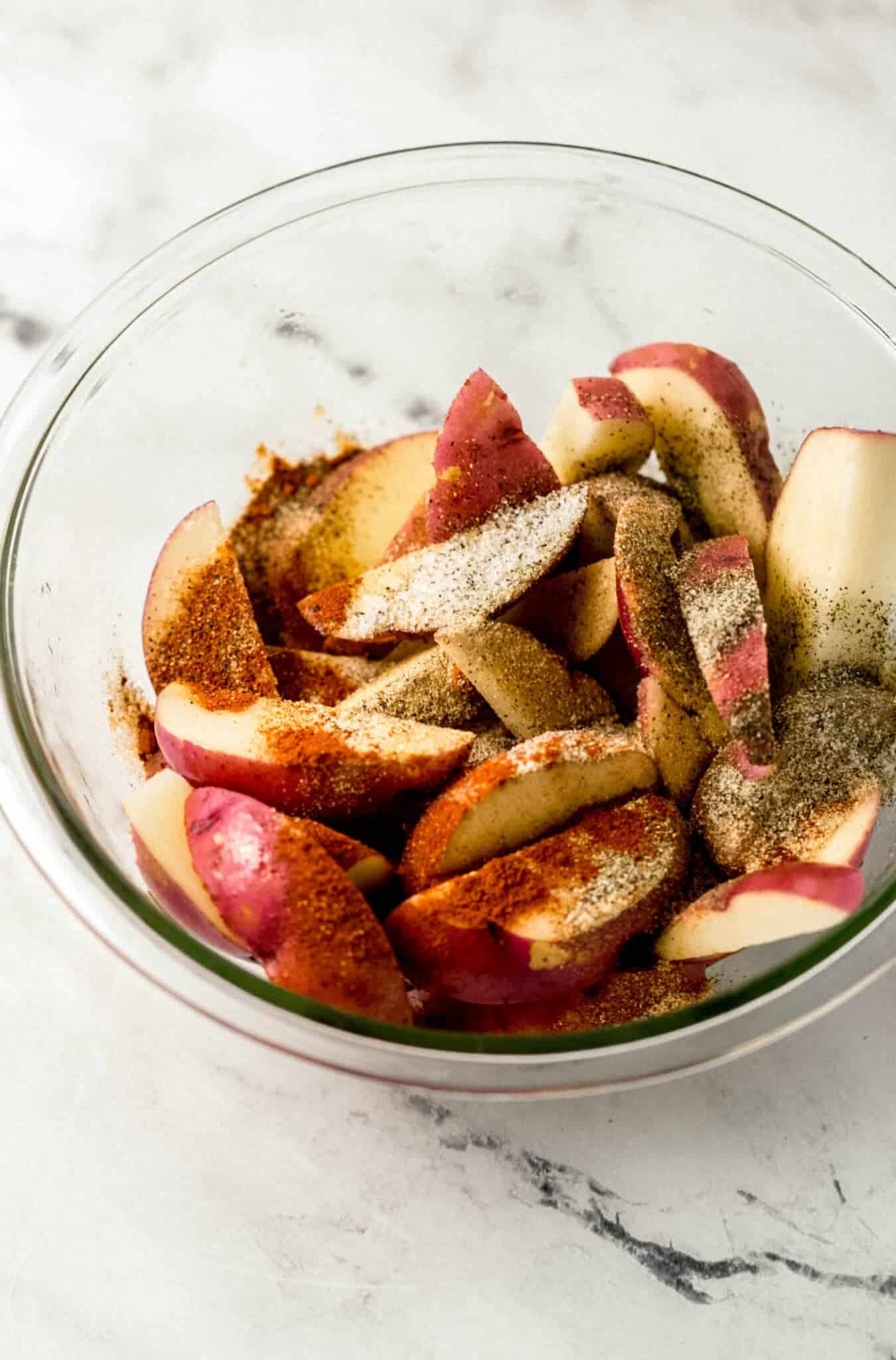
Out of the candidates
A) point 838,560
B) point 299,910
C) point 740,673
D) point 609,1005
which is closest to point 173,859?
point 299,910

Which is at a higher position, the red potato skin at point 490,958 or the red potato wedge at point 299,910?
the red potato wedge at point 299,910

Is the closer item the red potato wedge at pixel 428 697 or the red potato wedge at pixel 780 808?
the red potato wedge at pixel 780 808

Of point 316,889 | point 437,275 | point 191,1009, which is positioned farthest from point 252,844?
point 437,275

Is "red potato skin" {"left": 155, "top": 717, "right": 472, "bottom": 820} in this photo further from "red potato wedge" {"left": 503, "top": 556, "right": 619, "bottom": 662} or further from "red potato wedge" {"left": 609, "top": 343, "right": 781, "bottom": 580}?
"red potato wedge" {"left": 609, "top": 343, "right": 781, "bottom": 580}

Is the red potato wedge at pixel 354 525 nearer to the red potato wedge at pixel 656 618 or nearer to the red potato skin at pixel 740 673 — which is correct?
the red potato wedge at pixel 656 618

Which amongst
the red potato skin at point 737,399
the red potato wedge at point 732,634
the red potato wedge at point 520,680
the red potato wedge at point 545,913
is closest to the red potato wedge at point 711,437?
the red potato skin at point 737,399

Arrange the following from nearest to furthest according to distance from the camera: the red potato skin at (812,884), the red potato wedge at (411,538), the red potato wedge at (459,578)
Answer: the red potato skin at (812,884), the red potato wedge at (459,578), the red potato wedge at (411,538)

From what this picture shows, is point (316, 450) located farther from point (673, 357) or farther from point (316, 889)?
point (316, 889)
